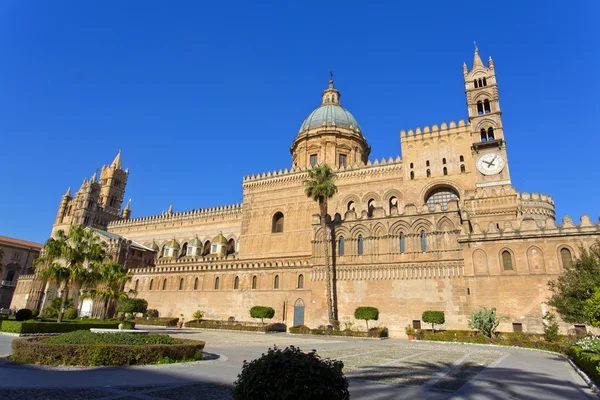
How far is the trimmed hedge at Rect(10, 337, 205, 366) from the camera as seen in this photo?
10.5m

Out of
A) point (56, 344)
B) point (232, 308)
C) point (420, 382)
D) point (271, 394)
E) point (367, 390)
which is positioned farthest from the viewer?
point (232, 308)

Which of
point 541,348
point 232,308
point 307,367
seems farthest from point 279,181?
point 307,367

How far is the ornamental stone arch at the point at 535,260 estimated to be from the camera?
26375 mm

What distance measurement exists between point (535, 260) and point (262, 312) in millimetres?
21691

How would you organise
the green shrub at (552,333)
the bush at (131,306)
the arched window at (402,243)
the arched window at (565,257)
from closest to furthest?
1. the green shrub at (552,333)
2. the arched window at (565,257)
3. the arched window at (402,243)
4. the bush at (131,306)

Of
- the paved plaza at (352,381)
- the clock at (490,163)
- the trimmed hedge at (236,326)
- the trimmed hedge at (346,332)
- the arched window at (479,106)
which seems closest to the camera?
the paved plaza at (352,381)

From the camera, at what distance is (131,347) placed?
10.8 meters

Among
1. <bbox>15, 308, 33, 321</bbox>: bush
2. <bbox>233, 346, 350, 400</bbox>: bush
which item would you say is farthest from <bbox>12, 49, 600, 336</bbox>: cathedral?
<bbox>233, 346, 350, 400</bbox>: bush

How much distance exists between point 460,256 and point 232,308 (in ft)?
70.5

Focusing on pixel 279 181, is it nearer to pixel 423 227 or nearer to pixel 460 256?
pixel 423 227

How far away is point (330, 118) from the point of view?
50.7 m

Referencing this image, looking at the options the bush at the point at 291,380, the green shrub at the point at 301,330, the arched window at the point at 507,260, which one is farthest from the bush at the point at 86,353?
the arched window at the point at 507,260

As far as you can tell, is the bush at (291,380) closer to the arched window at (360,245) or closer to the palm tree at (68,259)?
the palm tree at (68,259)

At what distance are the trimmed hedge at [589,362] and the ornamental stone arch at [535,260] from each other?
1515cm
